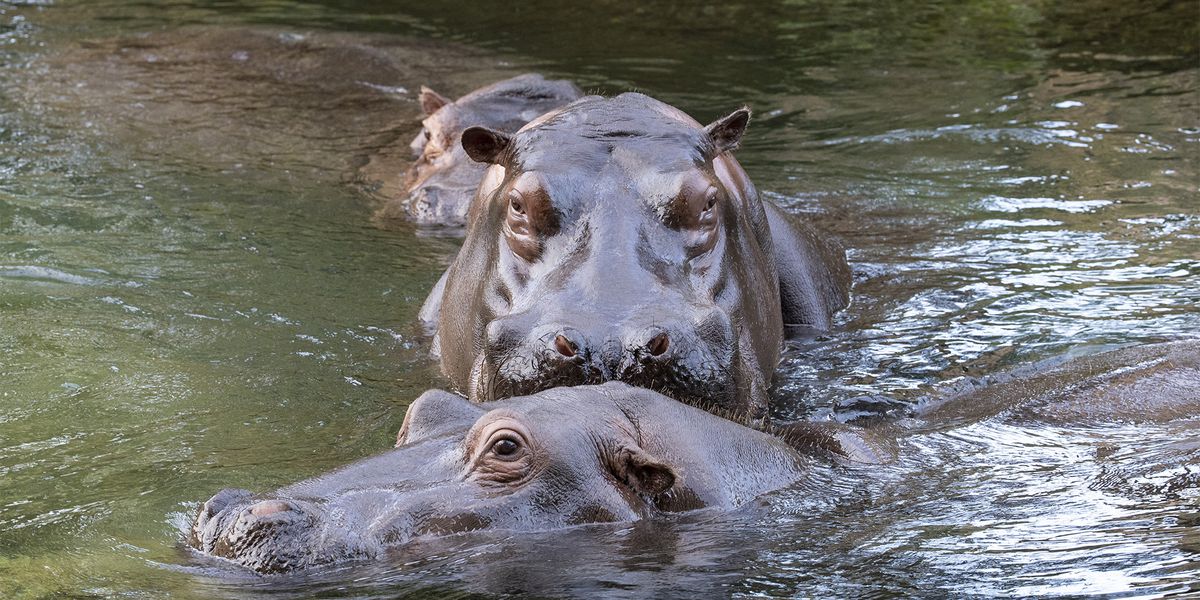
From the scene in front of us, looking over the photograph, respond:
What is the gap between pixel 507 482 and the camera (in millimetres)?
4258

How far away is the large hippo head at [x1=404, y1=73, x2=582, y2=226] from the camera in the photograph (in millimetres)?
9992

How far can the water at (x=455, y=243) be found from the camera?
169 inches

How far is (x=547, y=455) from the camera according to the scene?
13.9 feet

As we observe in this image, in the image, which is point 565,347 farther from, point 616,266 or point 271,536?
point 271,536

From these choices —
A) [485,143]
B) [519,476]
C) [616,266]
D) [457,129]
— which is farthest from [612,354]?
[457,129]

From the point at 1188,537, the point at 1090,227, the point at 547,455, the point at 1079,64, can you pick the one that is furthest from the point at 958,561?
the point at 1079,64

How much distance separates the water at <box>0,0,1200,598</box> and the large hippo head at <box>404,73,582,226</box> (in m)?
0.40

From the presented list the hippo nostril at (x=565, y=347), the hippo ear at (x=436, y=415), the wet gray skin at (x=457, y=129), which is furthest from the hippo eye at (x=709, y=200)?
the wet gray skin at (x=457, y=129)

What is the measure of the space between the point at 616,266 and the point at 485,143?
1171 millimetres

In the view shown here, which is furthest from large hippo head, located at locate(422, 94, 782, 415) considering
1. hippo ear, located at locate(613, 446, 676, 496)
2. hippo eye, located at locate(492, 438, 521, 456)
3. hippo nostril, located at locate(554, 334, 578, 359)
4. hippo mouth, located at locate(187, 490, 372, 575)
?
hippo mouth, located at locate(187, 490, 372, 575)

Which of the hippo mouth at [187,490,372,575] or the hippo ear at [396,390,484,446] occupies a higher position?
the hippo ear at [396,390,484,446]

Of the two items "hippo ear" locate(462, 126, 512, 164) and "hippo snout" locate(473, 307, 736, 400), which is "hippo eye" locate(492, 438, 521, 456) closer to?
"hippo snout" locate(473, 307, 736, 400)

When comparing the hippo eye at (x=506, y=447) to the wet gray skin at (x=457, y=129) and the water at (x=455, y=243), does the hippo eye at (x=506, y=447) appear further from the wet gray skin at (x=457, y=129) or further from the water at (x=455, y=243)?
the wet gray skin at (x=457, y=129)

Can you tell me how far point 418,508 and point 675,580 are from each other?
2.26 ft
